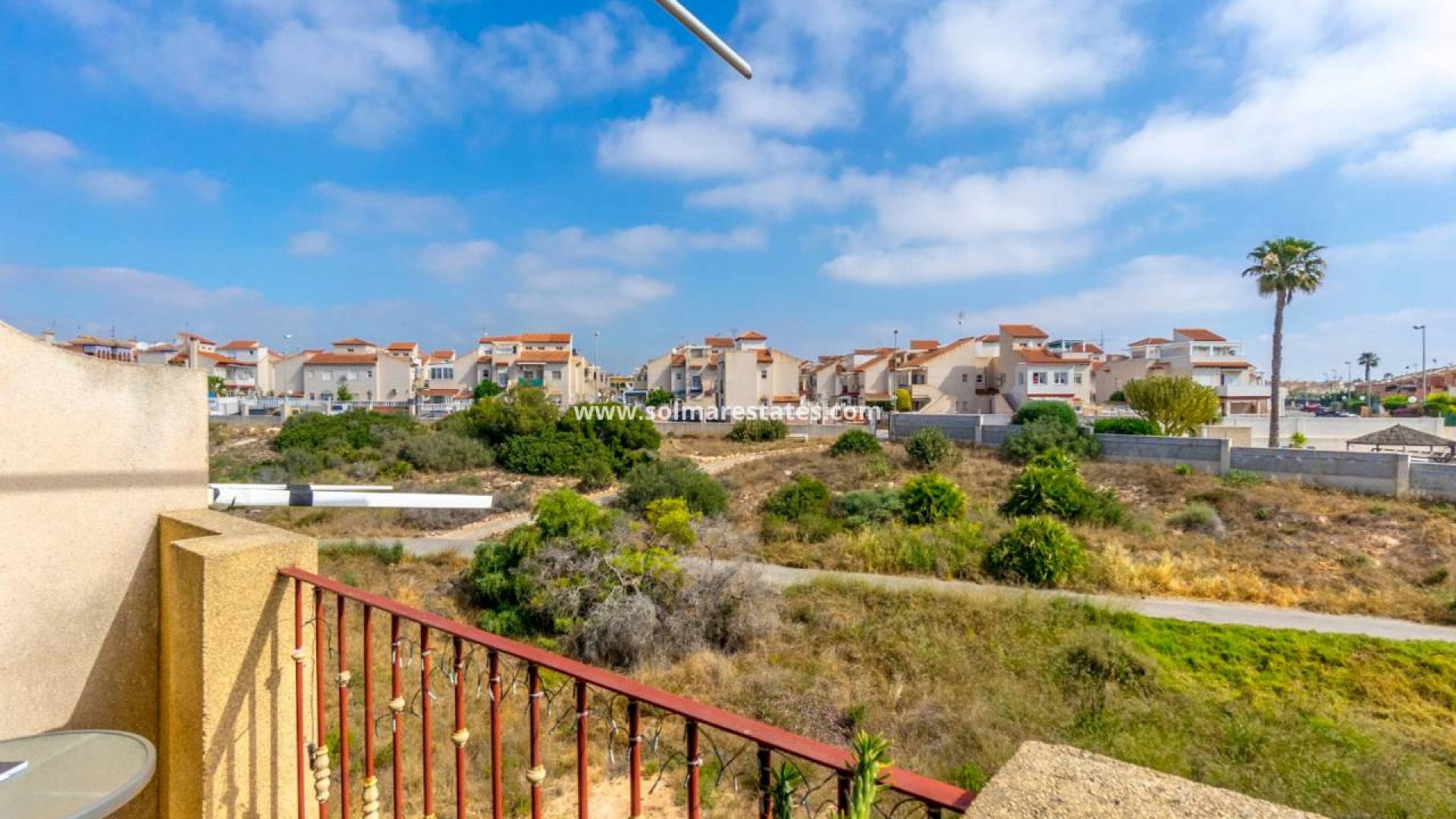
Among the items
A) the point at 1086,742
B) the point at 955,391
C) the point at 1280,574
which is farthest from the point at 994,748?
the point at 955,391

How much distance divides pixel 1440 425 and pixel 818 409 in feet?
91.7

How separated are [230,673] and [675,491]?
16241 mm

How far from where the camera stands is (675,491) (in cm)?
1819

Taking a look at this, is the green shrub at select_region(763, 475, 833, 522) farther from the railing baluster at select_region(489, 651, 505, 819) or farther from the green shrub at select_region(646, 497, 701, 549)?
the railing baluster at select_region(489, 651, 505, 819)

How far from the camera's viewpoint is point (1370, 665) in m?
9.26

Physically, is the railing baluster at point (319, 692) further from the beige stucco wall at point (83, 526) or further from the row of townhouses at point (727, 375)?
the row of townhouses at point (727, 375)

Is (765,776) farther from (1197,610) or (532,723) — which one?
(1197,610)

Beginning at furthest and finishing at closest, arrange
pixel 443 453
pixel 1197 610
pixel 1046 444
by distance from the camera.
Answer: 1. pixel 443 453
2. pixel 1046 444
3. pixel 1197 610

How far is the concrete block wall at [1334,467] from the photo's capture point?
16.5 metres

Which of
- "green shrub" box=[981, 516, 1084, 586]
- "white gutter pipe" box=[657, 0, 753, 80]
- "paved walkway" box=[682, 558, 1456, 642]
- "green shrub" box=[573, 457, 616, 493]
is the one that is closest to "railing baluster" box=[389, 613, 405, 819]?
"white gutter pipe" box=[657, 0, 753, 80]

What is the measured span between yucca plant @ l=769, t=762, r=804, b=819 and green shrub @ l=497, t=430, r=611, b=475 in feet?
76.9

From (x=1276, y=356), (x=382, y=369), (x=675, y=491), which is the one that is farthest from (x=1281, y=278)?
(x=382, y=369)

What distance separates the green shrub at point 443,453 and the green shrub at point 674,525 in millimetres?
12372

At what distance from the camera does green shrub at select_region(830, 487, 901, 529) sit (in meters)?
16.5
